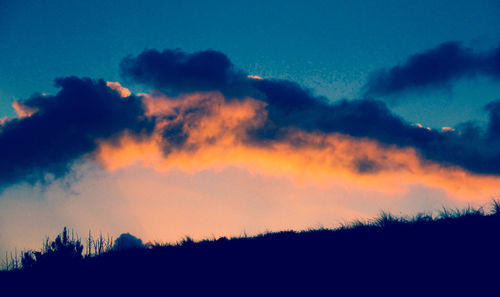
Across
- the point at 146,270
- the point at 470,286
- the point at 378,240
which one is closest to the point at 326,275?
the point at 378,240

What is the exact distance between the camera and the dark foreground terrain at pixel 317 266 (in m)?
5.82

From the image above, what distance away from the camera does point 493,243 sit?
21.2 ft

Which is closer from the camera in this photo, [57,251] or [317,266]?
[317,266]

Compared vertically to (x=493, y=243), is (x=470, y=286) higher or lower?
lower

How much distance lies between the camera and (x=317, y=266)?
6805 mm

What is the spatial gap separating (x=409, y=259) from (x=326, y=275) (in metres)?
1.61

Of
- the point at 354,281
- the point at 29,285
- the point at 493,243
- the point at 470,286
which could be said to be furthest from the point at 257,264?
the point at 29,285

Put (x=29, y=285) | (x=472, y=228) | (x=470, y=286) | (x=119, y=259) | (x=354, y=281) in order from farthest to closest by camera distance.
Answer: (x=119, y=259)
(x=29, y=285)
(x=472, y=228)
(x=354, y=281)
(x=470, y=286)

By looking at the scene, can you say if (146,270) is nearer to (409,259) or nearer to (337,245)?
(337,245)

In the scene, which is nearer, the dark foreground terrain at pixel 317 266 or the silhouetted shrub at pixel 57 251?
the dark foreground terrain at pixel 317 266

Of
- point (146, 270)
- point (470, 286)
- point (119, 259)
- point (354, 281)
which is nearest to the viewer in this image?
point (470, 286)

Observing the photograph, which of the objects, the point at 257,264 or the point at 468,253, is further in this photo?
the point at 257,264

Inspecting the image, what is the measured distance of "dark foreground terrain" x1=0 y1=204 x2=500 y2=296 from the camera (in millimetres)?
5824

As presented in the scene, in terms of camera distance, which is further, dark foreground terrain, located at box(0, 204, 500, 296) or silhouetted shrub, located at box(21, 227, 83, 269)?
silhouetted shrub, located at box(21, 227, 83, 269)
